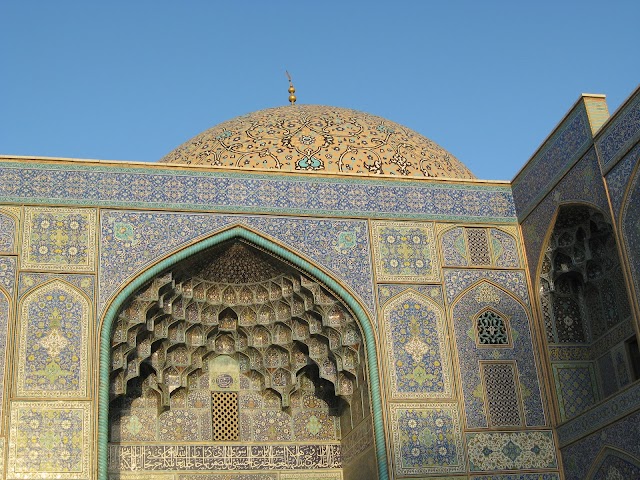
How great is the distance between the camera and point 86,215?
8.49 metres

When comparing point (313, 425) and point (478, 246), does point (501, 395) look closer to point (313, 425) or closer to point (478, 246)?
point (478, 246)

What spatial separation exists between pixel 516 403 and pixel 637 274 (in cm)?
180

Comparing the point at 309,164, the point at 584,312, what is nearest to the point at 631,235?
the point at 584,312

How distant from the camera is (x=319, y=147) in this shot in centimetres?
1003

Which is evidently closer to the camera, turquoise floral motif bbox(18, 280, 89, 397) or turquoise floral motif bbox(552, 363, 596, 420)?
turquoise floral motif bbox(18, 280, 89, 397)

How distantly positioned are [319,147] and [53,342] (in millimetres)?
3421

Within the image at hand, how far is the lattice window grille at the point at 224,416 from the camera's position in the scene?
365 inches

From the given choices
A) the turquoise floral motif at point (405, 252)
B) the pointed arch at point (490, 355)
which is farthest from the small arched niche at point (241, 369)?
the pointed arch at point (490, 355)

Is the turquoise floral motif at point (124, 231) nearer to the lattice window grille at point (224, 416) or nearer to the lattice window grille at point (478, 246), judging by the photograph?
the lattice window grille at point (224, 416)

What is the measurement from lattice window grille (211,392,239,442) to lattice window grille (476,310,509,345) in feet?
7.80

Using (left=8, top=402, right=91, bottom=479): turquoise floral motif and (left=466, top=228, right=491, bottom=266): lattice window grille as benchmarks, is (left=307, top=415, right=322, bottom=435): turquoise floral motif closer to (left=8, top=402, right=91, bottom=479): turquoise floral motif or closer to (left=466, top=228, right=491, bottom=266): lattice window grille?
(left=466, top=228, right=491, bottom=266): lattice window grille

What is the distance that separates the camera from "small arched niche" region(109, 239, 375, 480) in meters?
8.86

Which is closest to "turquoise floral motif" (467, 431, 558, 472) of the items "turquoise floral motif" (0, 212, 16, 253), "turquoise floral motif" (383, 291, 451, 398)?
"turquoise floral motif" (383, 291, 451, 398)

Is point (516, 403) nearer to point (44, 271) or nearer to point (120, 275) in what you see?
point (120, 275)
